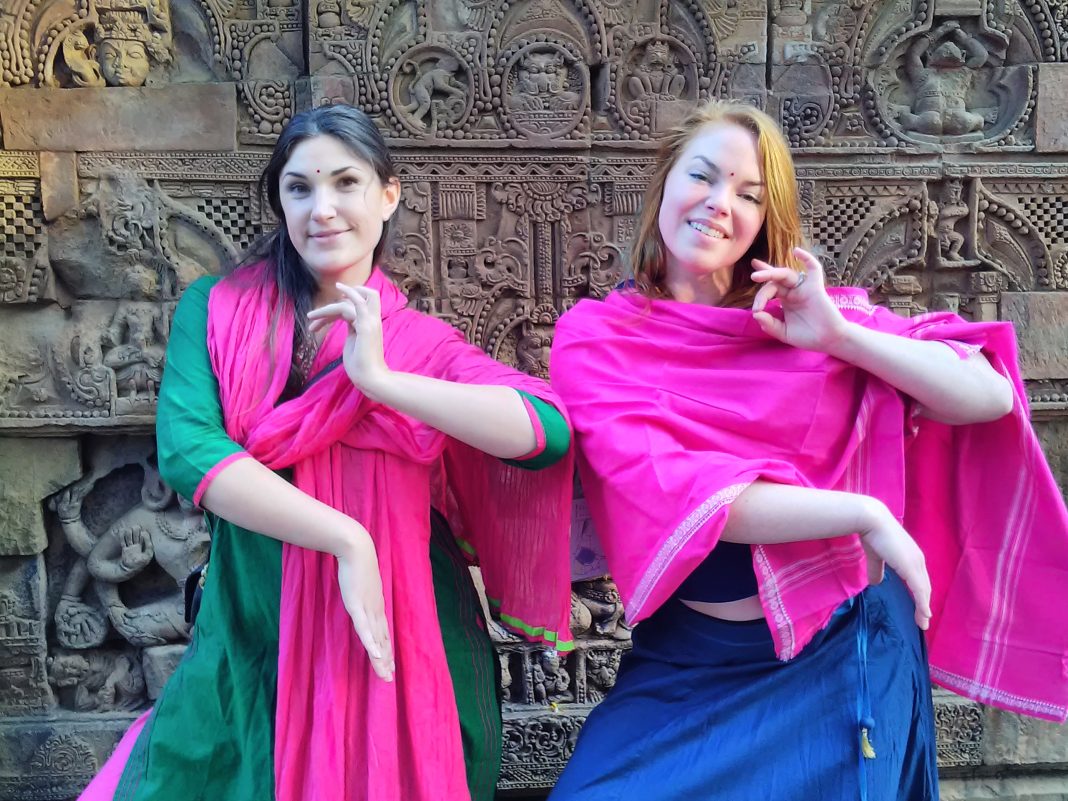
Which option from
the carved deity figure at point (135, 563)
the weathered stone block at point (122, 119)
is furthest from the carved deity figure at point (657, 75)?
the carved deity figure at point (135, 563)

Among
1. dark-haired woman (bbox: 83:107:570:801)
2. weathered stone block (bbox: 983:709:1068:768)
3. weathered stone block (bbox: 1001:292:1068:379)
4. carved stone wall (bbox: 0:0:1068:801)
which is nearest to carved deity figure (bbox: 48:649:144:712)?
carved stone wall (bbox: 0:0:1068:801)

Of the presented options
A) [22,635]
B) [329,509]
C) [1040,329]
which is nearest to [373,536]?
[329,509]

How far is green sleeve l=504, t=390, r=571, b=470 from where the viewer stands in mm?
1693

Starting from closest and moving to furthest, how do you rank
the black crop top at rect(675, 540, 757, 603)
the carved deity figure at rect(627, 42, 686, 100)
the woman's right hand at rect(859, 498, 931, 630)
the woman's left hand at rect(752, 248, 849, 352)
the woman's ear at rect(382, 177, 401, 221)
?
1. the woman's right hand at rect(859, 498, 931, 630)
2. the woman's left hand at rect(752, 248, 849, 352)
3. the black crop top at rect(675, 540, 757, 603)
4. the woman's ear at rect(382, 177, 401, 221)
5. the carved deity figure at rect(627, 42, 686, 100)

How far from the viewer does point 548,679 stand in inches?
113

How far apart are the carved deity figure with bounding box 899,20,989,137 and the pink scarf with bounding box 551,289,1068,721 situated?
4.66ft

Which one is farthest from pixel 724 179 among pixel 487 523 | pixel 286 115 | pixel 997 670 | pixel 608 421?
pixel 286 115

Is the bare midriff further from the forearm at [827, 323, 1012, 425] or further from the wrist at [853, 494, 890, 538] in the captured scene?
the forearm at [827, 323, 1012, 425]

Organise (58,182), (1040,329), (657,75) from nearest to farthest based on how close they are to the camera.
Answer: (58,182)
(657,75)
(1040,329)

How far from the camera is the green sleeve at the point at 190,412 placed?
5.35 ft

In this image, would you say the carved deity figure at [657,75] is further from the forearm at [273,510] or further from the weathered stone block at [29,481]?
the weathered stone block at [29,481]

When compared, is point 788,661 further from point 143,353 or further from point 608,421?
point 143,353

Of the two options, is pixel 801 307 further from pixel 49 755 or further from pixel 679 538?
pixel 49 755

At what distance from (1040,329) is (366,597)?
2569 mm
